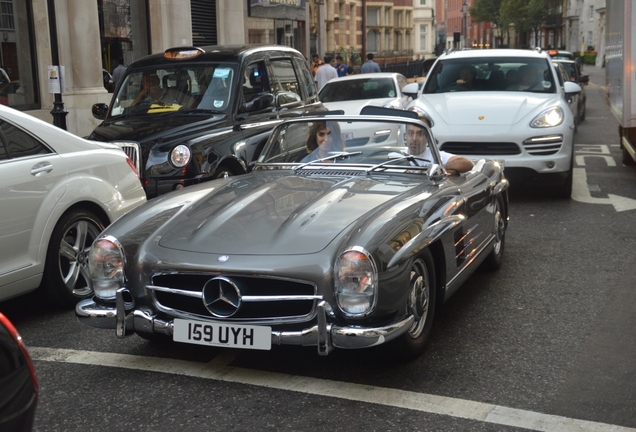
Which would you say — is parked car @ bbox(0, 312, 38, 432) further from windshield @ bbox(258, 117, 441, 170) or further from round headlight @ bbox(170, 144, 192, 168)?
round headlight @ bbox(170, 144, 192, 168)

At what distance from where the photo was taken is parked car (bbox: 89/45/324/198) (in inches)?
335

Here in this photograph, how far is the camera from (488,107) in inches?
423

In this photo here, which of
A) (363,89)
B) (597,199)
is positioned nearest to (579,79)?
(363,89)

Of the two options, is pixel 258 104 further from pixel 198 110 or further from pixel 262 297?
pixel 262 297

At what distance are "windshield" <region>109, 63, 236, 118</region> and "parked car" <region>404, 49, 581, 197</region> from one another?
8.04 ft

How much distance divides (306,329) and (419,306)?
0.81 meters

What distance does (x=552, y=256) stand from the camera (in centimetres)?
770

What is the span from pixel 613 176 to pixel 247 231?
29.4ft

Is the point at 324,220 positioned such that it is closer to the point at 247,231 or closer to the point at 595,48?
the point at 247,231

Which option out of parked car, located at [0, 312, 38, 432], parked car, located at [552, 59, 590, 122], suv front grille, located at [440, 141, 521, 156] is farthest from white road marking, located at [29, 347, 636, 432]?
parked car, located at [552, 59, 590, 122]

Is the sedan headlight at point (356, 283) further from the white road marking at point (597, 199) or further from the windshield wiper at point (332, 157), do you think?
the white road marking at point (597, 199)

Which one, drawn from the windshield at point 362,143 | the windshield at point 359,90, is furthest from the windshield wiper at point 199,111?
the windshield at point 359,90

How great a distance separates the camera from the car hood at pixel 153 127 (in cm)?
869

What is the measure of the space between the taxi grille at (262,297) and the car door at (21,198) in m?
1.49
